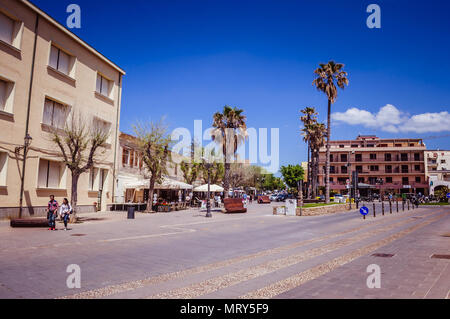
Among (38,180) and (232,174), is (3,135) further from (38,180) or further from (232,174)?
(232,174)

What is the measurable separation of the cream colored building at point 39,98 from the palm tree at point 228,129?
1207cm

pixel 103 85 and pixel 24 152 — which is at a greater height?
pixel 103 85

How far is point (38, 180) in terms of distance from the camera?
764 inches

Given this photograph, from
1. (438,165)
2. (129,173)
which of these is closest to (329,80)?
(129,173)

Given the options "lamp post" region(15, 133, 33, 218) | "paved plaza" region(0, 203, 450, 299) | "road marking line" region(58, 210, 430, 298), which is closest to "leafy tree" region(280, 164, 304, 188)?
"lamp post" region(15, 133, 33, 218)

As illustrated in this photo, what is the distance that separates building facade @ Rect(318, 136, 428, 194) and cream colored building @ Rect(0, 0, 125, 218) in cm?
6309

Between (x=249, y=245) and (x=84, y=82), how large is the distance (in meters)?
18.5

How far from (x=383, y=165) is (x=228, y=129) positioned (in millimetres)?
58957

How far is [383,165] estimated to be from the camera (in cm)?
7806

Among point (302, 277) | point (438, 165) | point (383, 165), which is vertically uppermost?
point (438, 165)

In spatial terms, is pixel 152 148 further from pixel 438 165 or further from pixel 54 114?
pixel 438 165

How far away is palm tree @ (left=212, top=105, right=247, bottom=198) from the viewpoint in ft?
108

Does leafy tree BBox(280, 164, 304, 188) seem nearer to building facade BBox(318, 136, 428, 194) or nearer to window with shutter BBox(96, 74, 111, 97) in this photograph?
building facade BBox(318, 136, 428, 194)
